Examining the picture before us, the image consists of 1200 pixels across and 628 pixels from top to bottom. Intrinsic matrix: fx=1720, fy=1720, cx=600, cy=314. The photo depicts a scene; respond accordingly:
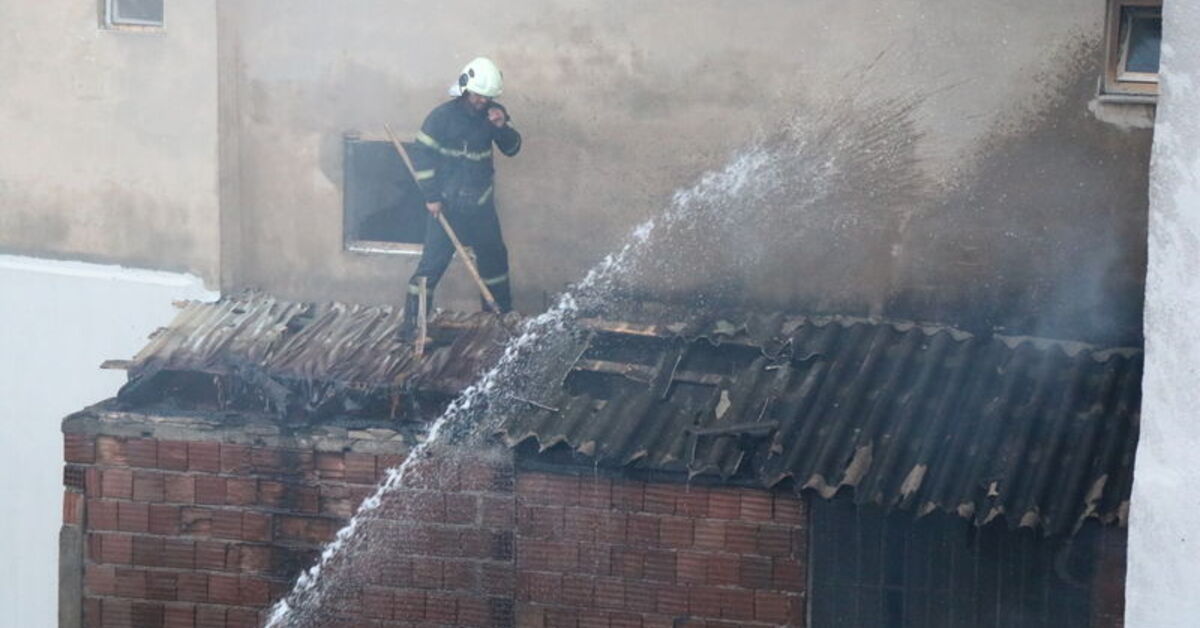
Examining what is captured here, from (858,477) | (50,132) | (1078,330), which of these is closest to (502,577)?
(858,477)

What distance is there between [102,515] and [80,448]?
0.39m

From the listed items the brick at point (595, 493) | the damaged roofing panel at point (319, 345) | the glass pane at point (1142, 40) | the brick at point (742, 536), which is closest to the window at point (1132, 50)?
the glass pane at point (1142, 40)

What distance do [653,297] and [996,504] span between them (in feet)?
9.84

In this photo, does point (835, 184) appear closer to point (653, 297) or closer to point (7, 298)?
point (653, 297)

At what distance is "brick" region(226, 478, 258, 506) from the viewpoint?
930 centimetres

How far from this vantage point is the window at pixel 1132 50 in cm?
926

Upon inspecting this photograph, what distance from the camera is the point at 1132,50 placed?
9.31m

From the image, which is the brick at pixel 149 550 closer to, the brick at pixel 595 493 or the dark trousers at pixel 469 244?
the dark trousers at pixel 469 244

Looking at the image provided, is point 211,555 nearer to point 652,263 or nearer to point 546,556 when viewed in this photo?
point 546,556

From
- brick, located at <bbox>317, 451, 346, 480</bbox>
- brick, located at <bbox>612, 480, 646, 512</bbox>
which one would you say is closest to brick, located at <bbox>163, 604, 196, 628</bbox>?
brick, located at <bbox>317, 451, 346, 480</bbox>

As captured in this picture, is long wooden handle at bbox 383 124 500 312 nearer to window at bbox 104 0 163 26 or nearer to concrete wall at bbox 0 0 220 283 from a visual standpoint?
concrete wall at bbox 0 0 220 283

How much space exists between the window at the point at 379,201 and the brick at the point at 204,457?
203cm

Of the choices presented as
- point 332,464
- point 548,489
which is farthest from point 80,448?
point 548,489

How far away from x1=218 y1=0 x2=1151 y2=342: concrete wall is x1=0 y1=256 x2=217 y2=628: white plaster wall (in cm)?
90
